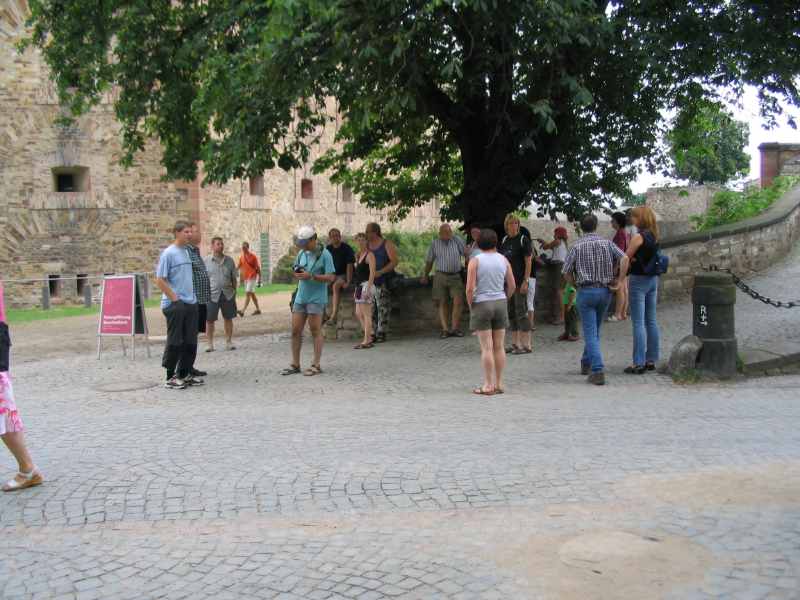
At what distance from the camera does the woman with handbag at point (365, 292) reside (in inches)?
503

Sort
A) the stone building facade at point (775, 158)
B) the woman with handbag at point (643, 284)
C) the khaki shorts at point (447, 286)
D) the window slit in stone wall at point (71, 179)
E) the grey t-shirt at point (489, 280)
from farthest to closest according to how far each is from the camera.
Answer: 1. the stone building facade at point (775, 158)
2. the window slit in stone wall at point (71, 179)
3. the khaki shorts at point (447, 286)
4. the woman with handbag at point (643, 284)
5. the grey t-shirt at point (489, 280)

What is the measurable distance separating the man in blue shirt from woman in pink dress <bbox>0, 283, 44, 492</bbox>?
4037 mm

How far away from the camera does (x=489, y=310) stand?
28.6 ft

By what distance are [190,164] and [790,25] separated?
9810 millimetres

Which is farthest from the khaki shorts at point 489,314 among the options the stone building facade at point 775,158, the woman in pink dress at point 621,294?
the stone building facade at point 775,158

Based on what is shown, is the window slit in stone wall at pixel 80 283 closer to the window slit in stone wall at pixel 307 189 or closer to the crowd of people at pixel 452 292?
the window slit in stone wall at pixel 307 189

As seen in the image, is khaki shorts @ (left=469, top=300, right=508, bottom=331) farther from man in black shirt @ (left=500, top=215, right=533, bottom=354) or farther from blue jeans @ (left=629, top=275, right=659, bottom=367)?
man in black shirt @ (left=500, top=215, right=533, bottom=354)

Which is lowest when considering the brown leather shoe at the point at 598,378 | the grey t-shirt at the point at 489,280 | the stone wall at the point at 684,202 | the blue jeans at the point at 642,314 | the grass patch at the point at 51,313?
the brown leather shoe at the point at 598,378

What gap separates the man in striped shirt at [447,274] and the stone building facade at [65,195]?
14.5 metres

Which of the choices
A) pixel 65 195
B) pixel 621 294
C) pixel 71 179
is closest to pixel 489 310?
pixel 621 294

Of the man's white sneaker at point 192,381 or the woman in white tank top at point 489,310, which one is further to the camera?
the man's white sneaker at point 192,381

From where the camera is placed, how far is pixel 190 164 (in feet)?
48.0

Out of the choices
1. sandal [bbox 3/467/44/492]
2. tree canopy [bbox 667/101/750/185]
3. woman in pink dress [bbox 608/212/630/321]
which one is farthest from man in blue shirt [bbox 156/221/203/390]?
tree canopy [bbox 667/101/750/185]

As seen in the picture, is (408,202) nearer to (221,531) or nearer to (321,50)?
(321,50)
